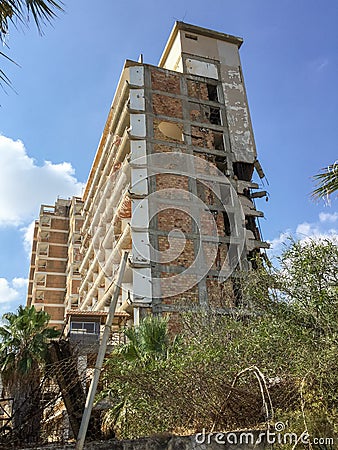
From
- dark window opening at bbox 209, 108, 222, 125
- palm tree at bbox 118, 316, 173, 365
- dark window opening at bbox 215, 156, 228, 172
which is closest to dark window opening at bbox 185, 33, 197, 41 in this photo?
dark window opening at bbox 209, 108, 222, 125

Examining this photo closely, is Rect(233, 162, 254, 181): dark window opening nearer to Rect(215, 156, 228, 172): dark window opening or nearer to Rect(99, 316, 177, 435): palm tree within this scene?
Rect(215, 156, 228, 172): dark window opening

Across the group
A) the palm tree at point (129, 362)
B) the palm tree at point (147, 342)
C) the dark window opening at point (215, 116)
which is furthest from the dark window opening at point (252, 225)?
the palm tree at point (147, 342)

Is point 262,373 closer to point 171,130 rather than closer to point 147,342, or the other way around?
point 147,342

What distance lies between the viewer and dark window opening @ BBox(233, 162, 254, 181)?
97.6 feet

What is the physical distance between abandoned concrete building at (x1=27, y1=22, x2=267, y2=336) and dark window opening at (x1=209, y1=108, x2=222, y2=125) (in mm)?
102

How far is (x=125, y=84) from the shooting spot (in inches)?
1164

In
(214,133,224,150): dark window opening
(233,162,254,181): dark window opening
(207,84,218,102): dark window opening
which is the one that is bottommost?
(233,162,254,181): dark window opening

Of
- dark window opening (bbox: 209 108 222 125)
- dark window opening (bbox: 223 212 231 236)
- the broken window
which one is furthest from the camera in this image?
dark window opening (bbox: 209 108 222 125)

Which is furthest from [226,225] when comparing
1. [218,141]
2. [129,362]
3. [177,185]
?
[129,362]

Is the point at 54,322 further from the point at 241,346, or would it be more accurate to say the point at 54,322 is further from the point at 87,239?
the point at 241,346

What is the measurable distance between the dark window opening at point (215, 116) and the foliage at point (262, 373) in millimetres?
22563

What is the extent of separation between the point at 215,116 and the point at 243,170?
14.2 ft

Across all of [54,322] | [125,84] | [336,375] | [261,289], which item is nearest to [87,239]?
[54,322]

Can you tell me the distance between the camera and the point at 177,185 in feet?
89.0
